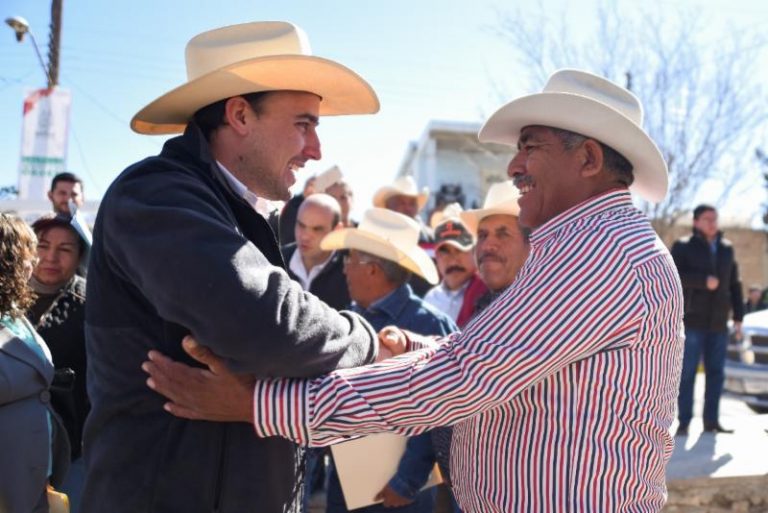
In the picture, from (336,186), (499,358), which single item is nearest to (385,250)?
(499,358)

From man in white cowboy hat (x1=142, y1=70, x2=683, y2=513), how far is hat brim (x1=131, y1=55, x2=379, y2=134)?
0.72m

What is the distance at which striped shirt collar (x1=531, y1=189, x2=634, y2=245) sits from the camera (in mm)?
2078

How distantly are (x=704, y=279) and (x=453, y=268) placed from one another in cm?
278

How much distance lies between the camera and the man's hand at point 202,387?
1665 mm

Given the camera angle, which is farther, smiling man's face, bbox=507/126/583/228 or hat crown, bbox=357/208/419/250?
hat crown, bbox=357/208/419/250

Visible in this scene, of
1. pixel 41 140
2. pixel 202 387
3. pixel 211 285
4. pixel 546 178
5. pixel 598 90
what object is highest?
pixel 41 140

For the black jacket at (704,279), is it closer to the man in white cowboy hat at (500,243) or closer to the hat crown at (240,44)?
the man in white cowboy hat at (500,243)

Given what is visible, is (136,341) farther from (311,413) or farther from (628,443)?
(628,443)

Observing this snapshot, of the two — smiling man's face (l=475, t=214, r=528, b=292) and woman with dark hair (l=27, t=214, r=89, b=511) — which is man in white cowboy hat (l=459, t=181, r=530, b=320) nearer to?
smiling man's face (l=475, t=214, r=528, b=292)

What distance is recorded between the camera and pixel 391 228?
4105 millimetres

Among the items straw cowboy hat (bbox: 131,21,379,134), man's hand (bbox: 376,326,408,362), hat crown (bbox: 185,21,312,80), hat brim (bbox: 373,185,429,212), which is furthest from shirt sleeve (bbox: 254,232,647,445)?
hat brim (bbox: 373,185,429,212)

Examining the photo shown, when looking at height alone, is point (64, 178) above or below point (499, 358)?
above

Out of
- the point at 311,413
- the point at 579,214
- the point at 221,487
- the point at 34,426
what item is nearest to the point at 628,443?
the point at 579,214

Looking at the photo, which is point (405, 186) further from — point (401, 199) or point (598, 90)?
point (598, 90)
